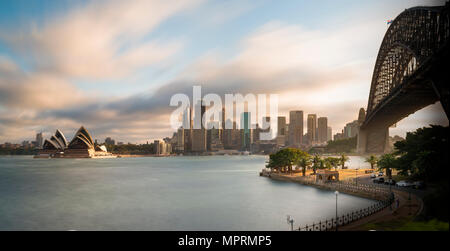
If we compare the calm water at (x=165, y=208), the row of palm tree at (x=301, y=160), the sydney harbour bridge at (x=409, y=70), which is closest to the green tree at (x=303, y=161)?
the row of palm tree at (x=301, y=160)

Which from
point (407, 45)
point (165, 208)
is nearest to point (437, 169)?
point (165, 208)

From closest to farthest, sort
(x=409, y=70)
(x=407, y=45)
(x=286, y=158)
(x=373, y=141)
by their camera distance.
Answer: (x=407, y=45) < (x=286, y=158) < (x=409, y=70) < (x=373, y=141)

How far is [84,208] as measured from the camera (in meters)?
46.0

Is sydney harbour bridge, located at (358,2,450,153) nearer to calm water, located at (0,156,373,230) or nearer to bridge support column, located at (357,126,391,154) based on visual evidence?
bridge support column, located at (357,126,391,154)

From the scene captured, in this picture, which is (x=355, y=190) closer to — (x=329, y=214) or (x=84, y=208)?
(x=329, y=214)

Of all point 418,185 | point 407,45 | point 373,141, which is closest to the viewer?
point 418,185

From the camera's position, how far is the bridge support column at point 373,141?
14562cm

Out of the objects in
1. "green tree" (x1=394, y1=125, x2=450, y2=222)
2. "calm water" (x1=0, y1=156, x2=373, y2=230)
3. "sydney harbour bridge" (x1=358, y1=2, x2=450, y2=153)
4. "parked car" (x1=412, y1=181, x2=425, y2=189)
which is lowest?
"calm water" (x1=0, y1=156, x2=373, y2=230)

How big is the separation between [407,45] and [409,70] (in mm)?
22906

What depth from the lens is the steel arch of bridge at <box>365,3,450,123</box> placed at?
36416 mm

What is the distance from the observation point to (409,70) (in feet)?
282

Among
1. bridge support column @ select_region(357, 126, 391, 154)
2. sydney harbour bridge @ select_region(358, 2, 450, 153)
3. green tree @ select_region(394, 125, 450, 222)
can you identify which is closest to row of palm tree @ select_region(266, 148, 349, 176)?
sydney harbour bridge @ select_region(358, 2, 450, 153)

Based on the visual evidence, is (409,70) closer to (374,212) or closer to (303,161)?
(303,161)
